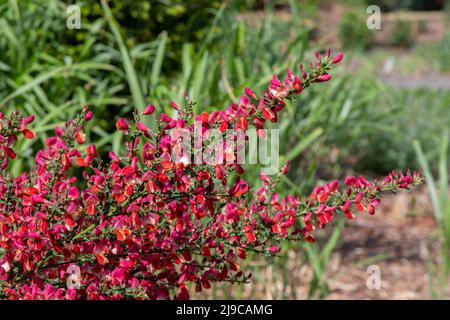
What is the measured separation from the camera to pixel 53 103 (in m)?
3.10

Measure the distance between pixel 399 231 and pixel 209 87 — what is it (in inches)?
84.1

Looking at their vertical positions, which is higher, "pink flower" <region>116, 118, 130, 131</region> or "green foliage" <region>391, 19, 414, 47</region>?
"green foliage" <region>391, 19, 414, 47</region>

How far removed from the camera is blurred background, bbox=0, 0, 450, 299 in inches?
106

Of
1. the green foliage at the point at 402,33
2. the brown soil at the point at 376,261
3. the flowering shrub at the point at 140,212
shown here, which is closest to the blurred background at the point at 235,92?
the brown soil at the point at 376,261

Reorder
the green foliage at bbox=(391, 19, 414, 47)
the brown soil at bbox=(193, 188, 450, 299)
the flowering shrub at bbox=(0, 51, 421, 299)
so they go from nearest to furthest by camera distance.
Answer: the flowering shrub at bbox=(0, 51, 421, 299), the brown soil at bbox=(193, 188, 450, 299), the green foliage at bbox=(391, 19, 414, 47)

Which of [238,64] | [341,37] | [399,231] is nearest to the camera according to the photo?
[238,64]

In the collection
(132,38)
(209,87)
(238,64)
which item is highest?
(132,38)

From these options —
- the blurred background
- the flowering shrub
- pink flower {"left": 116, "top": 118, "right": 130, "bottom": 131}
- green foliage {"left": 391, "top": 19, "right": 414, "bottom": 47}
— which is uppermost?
green foliage {"left": 391, "top": 19, "right": 414, "bottom": 47}

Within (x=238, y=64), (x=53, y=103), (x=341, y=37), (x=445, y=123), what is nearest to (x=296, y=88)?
(x=238, y=64)

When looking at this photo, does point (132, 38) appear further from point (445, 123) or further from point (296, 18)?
point (445, 123)

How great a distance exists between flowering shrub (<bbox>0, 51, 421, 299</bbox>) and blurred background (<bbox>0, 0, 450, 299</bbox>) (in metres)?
0.88

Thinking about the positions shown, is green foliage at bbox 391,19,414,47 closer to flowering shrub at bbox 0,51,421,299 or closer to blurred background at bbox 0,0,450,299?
blurred background at bbox 0,0,450,299

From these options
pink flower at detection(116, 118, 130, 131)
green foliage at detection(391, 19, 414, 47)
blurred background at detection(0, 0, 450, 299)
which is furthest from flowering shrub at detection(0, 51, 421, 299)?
green foliage at detection(391, 19, 414, 47)

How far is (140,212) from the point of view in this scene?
1.42m
